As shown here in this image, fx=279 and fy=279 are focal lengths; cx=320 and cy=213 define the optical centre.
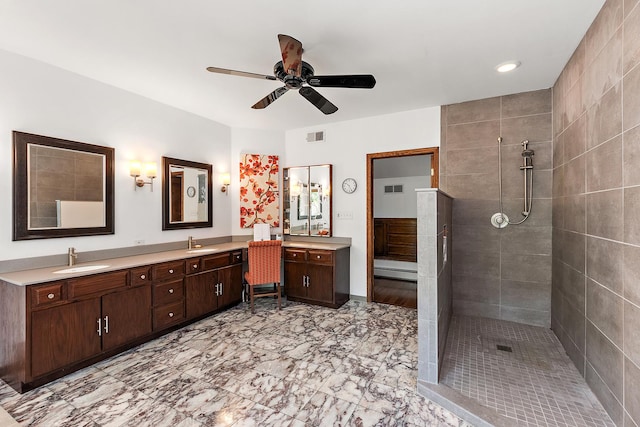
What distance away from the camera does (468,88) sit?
307 cm

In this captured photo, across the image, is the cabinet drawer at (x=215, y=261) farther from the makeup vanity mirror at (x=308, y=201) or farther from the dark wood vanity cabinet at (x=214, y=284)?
the makeup vanity mirror at (x=308, y=201)

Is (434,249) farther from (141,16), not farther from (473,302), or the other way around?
(141,16)

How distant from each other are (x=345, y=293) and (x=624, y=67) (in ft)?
11.5

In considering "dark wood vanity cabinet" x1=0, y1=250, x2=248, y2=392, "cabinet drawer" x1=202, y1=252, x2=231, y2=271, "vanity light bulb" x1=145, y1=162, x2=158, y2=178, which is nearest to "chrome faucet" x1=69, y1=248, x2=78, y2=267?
"dark wood vanity cabinet" x1=0, y1=250, x2=248, y2=392

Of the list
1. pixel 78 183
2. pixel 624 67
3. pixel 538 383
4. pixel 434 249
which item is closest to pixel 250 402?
pixel 434 249

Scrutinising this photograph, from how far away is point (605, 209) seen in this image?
5.96 ft

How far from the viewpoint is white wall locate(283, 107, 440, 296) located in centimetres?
374

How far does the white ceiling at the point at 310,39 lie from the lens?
1.85 meters

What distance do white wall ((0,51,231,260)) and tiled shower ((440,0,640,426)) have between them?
342 centimetres

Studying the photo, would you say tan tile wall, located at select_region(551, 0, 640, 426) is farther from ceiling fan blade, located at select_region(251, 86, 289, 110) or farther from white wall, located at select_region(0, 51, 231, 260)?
white wall, located at select_region(0, 51, 231, 260)

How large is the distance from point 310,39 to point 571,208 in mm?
2636

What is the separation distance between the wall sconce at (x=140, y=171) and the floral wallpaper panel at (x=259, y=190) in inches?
53.3

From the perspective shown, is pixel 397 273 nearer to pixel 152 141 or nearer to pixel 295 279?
pixel 295 279

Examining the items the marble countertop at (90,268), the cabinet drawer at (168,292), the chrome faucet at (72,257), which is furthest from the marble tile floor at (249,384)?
the chrome faucet at (72,257)
